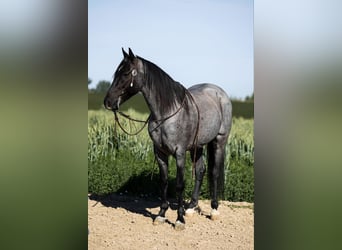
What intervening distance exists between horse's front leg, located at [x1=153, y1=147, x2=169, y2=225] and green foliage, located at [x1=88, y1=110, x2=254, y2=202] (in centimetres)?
20

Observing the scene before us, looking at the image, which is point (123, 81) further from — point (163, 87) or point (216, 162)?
point (216, 162)

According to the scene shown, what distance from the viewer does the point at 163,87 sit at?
3486mm

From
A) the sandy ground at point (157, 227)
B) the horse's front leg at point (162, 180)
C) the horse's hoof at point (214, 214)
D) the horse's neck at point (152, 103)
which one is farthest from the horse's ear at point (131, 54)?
the horse's hoof at point (214, 214)

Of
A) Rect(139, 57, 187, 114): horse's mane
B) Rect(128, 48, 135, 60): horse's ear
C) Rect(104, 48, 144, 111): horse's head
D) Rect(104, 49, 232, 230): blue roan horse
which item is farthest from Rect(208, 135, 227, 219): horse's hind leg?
Rect(128, 48, 135, 60): horse's ear

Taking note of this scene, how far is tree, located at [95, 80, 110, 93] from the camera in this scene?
136 inches

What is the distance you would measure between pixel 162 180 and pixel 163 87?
69cm

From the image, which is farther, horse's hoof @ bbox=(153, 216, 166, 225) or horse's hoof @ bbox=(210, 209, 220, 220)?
horse's hoof @ bbox=(210, 209, 220, 220)

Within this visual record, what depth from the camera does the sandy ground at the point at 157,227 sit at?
11.5 ft

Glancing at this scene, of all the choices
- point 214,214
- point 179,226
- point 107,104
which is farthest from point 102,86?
point 214,214

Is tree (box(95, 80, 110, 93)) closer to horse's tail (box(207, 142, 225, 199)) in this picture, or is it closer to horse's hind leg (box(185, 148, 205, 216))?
horse's hind leg (box(185, 148, 205, 216))
